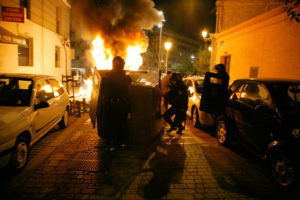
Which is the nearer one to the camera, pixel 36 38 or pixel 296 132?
pixel 296 132

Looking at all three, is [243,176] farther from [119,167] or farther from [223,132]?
[119,167]

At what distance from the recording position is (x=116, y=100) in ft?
16.0

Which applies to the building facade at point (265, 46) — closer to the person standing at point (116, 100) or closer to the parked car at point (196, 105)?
the parked car at point (196, 105)

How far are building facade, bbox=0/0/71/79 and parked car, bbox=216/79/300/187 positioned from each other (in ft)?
25.2

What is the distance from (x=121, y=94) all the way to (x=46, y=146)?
7.87ft

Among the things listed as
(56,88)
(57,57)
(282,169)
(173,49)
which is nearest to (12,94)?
(56,88)

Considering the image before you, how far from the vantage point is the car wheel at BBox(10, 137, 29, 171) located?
3.76m

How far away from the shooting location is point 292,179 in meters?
3.41

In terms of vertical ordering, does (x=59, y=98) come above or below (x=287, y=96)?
below

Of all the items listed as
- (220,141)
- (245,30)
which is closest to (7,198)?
(220,141)

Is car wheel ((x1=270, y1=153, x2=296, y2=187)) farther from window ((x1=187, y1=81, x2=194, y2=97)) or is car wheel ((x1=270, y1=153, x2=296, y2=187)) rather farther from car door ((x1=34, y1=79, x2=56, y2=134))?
car door ((x1=34, y1=79, x2=56, y2=134))

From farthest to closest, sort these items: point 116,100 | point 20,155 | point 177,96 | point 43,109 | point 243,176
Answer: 1. point 177,96
2. point 43,109
3. point 116,100
4. point 243,176
5. point 20,155

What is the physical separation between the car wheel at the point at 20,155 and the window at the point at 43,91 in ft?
3.48

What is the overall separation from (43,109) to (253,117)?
15.9 ft
